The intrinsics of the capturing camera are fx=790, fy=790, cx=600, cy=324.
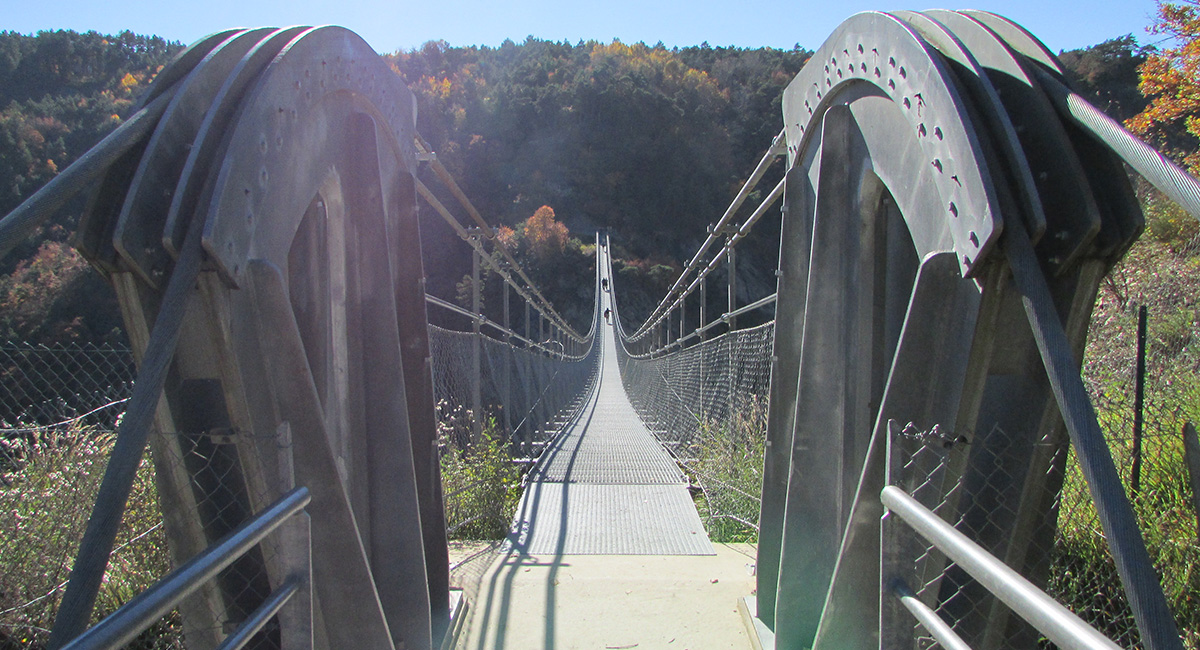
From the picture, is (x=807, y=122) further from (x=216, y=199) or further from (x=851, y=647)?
(x=216, y=199)

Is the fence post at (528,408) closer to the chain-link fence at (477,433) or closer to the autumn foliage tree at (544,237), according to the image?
the chain-link fence at (477,433)

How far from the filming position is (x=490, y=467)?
4.27 meters

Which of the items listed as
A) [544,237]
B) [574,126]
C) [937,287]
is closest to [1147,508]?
[937,287]

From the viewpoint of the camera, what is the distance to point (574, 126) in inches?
2579

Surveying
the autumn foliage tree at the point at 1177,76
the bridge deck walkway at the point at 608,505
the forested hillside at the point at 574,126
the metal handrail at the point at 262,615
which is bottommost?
the bridge deck walkway at the point at 608,505

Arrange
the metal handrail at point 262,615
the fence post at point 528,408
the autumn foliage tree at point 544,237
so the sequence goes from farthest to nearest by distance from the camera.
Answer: the autumn foliage tree at point 544,237 < the fence post at point 528,408 < the metal handrail at point 262,615

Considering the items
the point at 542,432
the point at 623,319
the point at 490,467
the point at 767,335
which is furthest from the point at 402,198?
the point at 623,319

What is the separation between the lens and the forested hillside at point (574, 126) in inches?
1524

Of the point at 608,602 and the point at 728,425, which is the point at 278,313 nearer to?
the point at 608,602

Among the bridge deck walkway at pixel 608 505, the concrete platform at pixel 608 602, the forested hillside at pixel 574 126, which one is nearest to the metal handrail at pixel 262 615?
the concrete platform at pixel 608 602

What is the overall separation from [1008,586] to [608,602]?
195 centimetres

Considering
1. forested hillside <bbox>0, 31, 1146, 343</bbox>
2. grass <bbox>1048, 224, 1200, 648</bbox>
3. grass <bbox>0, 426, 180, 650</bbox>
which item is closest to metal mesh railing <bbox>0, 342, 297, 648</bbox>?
grass <bbox>0, 426, 180, 650</bbox>

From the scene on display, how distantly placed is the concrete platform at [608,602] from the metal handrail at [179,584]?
1.41 meters

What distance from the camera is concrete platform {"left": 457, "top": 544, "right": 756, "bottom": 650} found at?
8.17 ft
